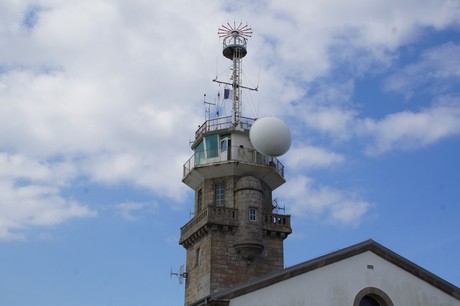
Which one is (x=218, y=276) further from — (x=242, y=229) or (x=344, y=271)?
(x=344, y=271)

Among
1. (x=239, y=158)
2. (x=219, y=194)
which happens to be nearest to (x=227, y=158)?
(x=239, y=158)

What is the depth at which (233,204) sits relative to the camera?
43.5m

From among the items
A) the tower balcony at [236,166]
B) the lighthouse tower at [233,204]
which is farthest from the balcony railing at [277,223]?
the tower balcony at [236,166]

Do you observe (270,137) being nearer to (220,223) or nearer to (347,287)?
(220,223)

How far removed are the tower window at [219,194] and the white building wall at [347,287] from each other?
15.9 meters

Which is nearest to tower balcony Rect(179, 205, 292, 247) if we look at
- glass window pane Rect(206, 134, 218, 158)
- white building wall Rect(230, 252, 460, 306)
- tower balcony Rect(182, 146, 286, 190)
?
tower balcony Rect(182, 146, 286, 190)

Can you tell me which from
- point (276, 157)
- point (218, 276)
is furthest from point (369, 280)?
point (276, 157)

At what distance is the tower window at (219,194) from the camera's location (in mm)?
44156

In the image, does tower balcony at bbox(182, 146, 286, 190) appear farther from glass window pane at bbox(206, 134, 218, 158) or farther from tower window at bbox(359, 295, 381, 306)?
tower window at bbox(359, 295, 381, 306)

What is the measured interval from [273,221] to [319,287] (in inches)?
624

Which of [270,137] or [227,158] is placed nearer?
[270,137]

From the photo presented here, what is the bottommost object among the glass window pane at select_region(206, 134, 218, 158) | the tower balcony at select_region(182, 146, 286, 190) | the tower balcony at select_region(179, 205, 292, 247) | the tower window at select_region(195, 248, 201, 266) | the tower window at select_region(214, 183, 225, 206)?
the tower window at select_region(195, 248, 201, 266)

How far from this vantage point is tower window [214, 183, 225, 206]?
4416 cm

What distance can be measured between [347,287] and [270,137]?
1516 cm
